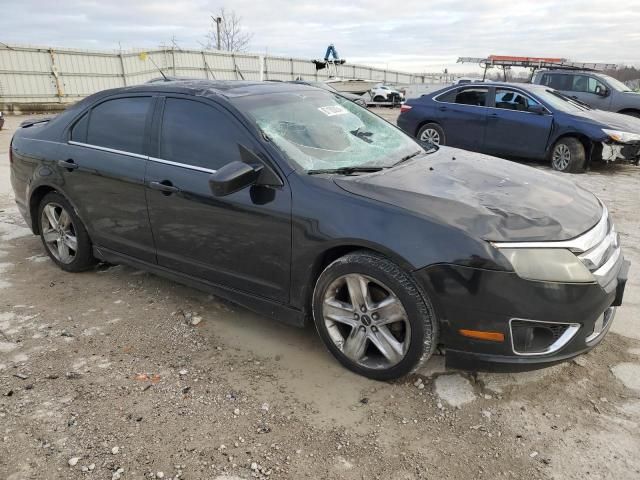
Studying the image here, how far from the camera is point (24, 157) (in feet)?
14.7

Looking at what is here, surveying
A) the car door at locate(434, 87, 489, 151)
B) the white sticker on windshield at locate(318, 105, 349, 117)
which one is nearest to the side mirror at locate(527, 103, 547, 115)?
the car door at locate(434, 87, 489, 151)

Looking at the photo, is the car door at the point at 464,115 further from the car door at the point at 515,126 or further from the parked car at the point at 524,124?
the car door at the point at 515,126

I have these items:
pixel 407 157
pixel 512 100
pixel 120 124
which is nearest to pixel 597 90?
pixel 512 100

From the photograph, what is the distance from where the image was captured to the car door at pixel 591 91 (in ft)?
42.1

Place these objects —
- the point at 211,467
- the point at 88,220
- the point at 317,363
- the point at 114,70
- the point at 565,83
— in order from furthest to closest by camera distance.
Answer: the point at 114,70
the point at 565,83
the point at 88,220
the point at 317,363
the point at 211,467

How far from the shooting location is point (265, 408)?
265 centimetres

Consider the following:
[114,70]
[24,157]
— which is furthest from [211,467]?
[114,70]

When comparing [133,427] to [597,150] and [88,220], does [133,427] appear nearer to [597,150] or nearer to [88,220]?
[88,220]

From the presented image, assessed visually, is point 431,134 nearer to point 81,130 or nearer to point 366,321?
point 81,130

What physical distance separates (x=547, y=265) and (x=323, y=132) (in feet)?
5.44

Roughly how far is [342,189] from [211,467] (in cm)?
152

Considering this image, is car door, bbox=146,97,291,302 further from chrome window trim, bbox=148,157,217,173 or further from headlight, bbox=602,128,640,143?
headlight, bbox=602,128,640,143

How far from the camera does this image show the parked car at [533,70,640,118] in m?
12.6

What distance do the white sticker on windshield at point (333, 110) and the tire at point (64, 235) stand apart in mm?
2193
